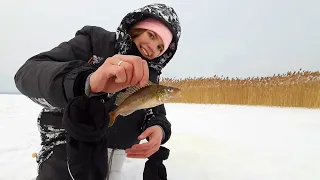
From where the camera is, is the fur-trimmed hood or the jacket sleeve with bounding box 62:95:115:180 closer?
the jacket sleeve with bounding box 62:95:115:180

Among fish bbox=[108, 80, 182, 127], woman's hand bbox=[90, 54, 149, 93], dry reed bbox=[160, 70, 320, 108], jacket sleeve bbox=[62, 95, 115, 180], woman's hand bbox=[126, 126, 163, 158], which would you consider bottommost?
Result: dry reed bbox=[160, 70, 320, 108]

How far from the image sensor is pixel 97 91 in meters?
0.64

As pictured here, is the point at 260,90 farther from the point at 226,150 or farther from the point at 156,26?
Result: the point at 156,26

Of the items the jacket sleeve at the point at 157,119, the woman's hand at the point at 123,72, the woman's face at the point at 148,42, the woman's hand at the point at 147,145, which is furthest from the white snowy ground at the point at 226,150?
the woman's hand at the point at 123,72

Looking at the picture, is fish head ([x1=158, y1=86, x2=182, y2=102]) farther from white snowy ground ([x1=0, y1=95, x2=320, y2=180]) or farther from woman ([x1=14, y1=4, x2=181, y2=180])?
white snowy ground ([x1=0, y1=95, x2=320, y2=180])

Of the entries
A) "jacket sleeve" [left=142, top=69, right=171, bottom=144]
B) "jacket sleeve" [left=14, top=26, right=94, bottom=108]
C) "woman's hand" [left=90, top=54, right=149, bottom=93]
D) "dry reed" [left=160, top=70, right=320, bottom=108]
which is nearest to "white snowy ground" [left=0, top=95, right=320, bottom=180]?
"jacket sleeve" [left=142, top=69, right=171, bottom=144]

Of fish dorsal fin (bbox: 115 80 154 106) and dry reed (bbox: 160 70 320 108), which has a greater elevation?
fish dorsal fin (bbox: 115 80 154 106)

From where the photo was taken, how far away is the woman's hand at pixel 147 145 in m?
1.03

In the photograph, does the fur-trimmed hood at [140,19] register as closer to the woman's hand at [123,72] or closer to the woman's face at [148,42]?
the woman's face at [148,42]

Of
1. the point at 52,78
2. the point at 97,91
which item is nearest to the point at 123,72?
the point at 97,91

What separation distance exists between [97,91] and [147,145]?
47 centimetres

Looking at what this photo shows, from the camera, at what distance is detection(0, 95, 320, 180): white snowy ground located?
1.53m

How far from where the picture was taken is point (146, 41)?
3.63 feet

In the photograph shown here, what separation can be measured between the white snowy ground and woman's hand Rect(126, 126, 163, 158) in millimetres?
443
